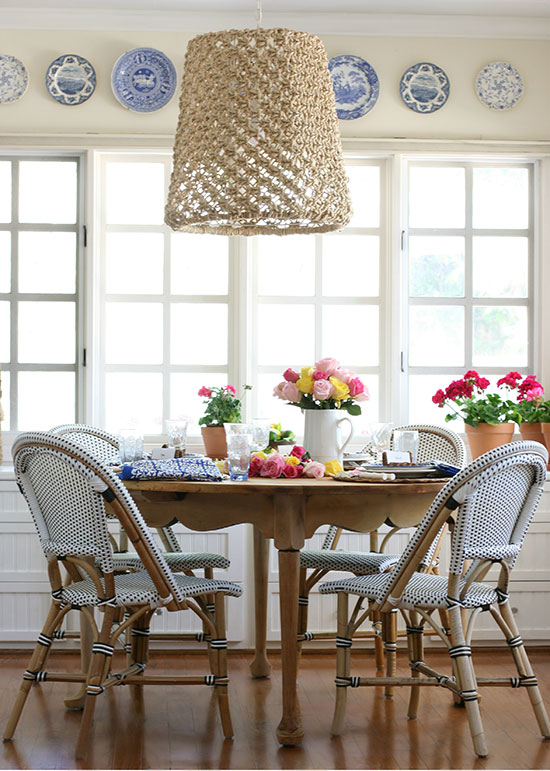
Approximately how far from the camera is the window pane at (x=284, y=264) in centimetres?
447

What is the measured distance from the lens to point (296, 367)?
14.7ft

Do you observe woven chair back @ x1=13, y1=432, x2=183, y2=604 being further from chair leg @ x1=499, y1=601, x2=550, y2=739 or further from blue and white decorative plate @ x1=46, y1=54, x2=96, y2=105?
blue and white decorative plate @ x1=46, y1=54, x2=96, y2=105

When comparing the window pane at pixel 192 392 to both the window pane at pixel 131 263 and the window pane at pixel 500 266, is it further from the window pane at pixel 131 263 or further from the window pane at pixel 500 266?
the window pane at pixel 500 266

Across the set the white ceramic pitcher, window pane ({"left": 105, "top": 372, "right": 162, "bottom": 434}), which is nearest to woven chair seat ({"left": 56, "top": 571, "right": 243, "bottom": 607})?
the white ceramic pitcher

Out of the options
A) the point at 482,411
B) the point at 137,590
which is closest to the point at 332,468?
the point at 137,590

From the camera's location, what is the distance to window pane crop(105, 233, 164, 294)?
446 cm

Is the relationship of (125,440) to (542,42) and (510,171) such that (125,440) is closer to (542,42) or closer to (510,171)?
(510,171)

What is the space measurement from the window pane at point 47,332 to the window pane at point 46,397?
0.07 meters

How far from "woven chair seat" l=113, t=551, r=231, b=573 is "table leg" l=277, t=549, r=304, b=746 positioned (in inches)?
20.8

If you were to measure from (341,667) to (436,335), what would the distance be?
2.10 meters

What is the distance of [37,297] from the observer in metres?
4.43

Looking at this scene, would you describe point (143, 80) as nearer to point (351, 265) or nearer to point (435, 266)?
point (351, 265)

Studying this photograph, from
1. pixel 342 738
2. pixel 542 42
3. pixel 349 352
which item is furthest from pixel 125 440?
pixel 542 42

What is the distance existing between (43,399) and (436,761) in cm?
252
